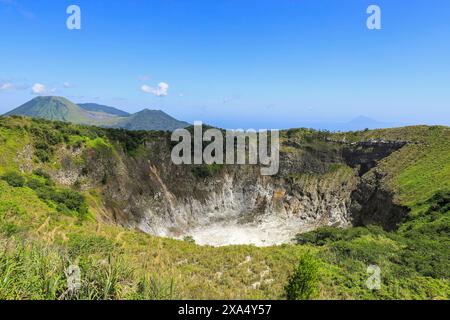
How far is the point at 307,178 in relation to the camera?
8119cm

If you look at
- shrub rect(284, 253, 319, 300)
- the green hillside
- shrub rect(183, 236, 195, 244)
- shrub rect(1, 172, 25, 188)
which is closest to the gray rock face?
shrub rect(183, 236, 195, 244)

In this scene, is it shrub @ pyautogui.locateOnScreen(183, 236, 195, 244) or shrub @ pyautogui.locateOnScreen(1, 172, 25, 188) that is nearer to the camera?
shrub @ pyautogui.locateOnScreen(1, 172, 25, 188)

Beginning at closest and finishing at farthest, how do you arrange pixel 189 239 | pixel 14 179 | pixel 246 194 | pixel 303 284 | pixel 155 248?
pixel 303 284
pixel 155 248
pixel 14 179
pixel 189 239
pixel 246 194

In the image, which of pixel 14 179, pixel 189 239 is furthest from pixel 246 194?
pixel 14 179

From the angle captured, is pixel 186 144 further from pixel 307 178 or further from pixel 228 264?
pixel 228 264

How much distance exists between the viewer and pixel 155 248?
30547 mm

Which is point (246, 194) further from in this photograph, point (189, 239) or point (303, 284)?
point (303, 284)

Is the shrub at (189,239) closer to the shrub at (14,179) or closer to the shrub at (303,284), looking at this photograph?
the shrub at (14,179)

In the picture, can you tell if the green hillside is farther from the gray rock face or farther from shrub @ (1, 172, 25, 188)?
the gray rock face

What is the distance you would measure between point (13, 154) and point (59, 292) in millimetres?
44761

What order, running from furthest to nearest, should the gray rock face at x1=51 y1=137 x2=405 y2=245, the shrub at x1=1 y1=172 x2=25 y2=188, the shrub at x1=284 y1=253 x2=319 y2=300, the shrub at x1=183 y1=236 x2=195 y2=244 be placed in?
the gray rock face at x1=51 y1=137 x2=405 y2=245
the shrub at x1=183 y1=236 x2=195 y2=244
the shrub at x1=1 y1=172 x2=25 y2=188
the shrub at x1=284 y1=253 x2=319 y2=300

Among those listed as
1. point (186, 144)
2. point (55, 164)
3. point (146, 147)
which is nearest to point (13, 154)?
point (55, 164)

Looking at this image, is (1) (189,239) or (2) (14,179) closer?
(2) (14,179)

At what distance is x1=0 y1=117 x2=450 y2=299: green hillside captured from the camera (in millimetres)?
16969
